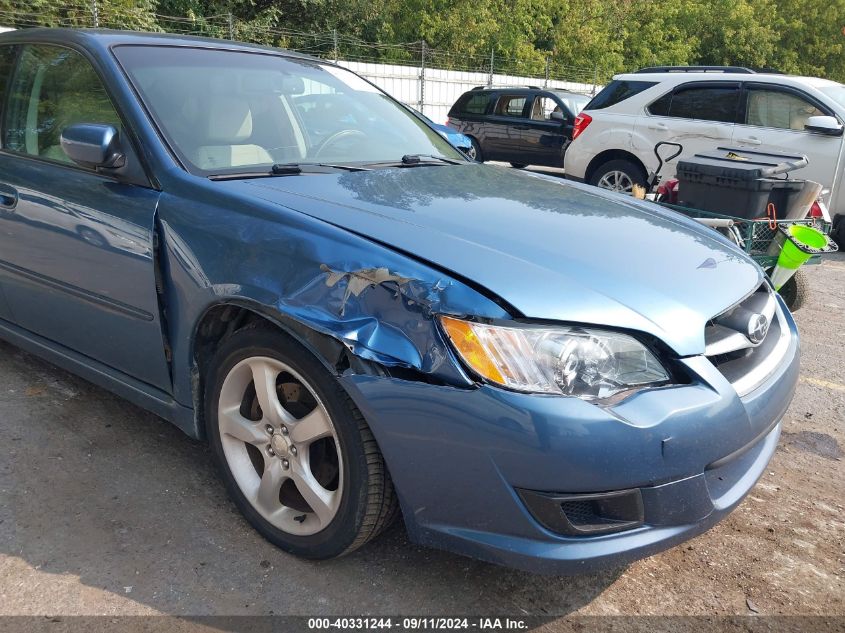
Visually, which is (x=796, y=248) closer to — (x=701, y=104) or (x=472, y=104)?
(x=701, y=104)

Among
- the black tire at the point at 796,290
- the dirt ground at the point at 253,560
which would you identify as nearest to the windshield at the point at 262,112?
the dirt ground at the point at 253,560

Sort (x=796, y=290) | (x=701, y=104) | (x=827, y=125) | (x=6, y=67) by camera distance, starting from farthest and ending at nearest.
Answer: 1. (x=701, y=104)
2. (x=827, y=125)
3. (x=796, y=290)
4. (x=6, y=67)

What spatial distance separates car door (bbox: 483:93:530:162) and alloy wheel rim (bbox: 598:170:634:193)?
384cm

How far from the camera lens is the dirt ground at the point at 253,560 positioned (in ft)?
7.19

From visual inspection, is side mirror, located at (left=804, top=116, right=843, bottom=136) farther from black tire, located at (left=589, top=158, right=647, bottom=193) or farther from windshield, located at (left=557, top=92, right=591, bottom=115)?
windshield, located at (left=557, top=92, right=591, bottom=115)

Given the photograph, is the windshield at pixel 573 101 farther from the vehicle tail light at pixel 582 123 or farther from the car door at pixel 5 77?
the car door at pixel 5 77

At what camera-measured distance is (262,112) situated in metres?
3.07

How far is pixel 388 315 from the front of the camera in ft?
6.42

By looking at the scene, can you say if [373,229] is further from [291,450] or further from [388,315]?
[291,450]

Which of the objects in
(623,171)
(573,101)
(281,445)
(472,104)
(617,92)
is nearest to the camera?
(281,445)

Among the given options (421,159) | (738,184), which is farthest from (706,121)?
(421,159)

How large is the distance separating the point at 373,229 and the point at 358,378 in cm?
47

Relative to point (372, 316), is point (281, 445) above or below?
below

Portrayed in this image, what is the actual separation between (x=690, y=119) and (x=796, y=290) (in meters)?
3.54
